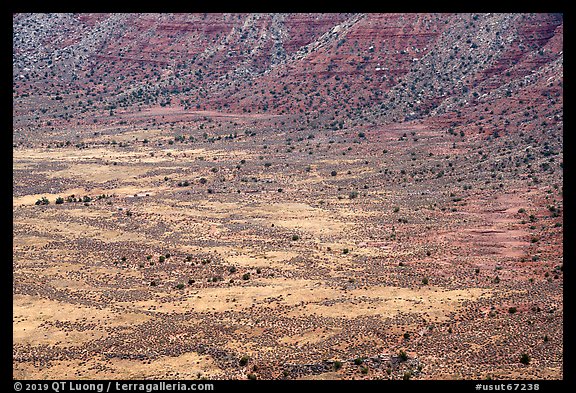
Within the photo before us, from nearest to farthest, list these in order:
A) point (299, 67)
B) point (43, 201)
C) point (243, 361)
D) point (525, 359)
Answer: point (525, 359)
point (243, 361)
point (43, 201)
point (299, 67)

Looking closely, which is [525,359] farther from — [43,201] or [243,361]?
[43,201]

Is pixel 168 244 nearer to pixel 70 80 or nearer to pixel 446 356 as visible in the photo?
pixel 446 356

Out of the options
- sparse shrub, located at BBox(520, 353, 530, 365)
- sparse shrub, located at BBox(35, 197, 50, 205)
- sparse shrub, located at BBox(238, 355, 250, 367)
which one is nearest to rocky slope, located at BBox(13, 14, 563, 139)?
sparse shrub, located at BBox(35, 197, 50, 205)

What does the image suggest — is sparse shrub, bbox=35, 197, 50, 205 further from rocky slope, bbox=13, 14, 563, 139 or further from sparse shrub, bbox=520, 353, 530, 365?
sparse shrub, bbox=520, 353, 530, 365

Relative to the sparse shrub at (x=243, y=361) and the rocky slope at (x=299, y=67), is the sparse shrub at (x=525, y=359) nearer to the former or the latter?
the sparse shrub at (x=243, y=361)

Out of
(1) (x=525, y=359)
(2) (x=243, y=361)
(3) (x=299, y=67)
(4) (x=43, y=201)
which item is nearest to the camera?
(1) (x=525, y=359)

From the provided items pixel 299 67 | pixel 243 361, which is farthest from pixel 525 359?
pixel 299 67

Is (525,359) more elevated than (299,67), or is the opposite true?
(299,67)

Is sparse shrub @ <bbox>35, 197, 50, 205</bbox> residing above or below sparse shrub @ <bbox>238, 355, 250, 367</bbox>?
above

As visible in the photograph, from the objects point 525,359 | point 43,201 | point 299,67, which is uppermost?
point 299,67

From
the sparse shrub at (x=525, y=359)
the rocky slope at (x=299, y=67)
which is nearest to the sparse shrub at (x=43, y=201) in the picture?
the rocky slope at (x=299, y=67)
